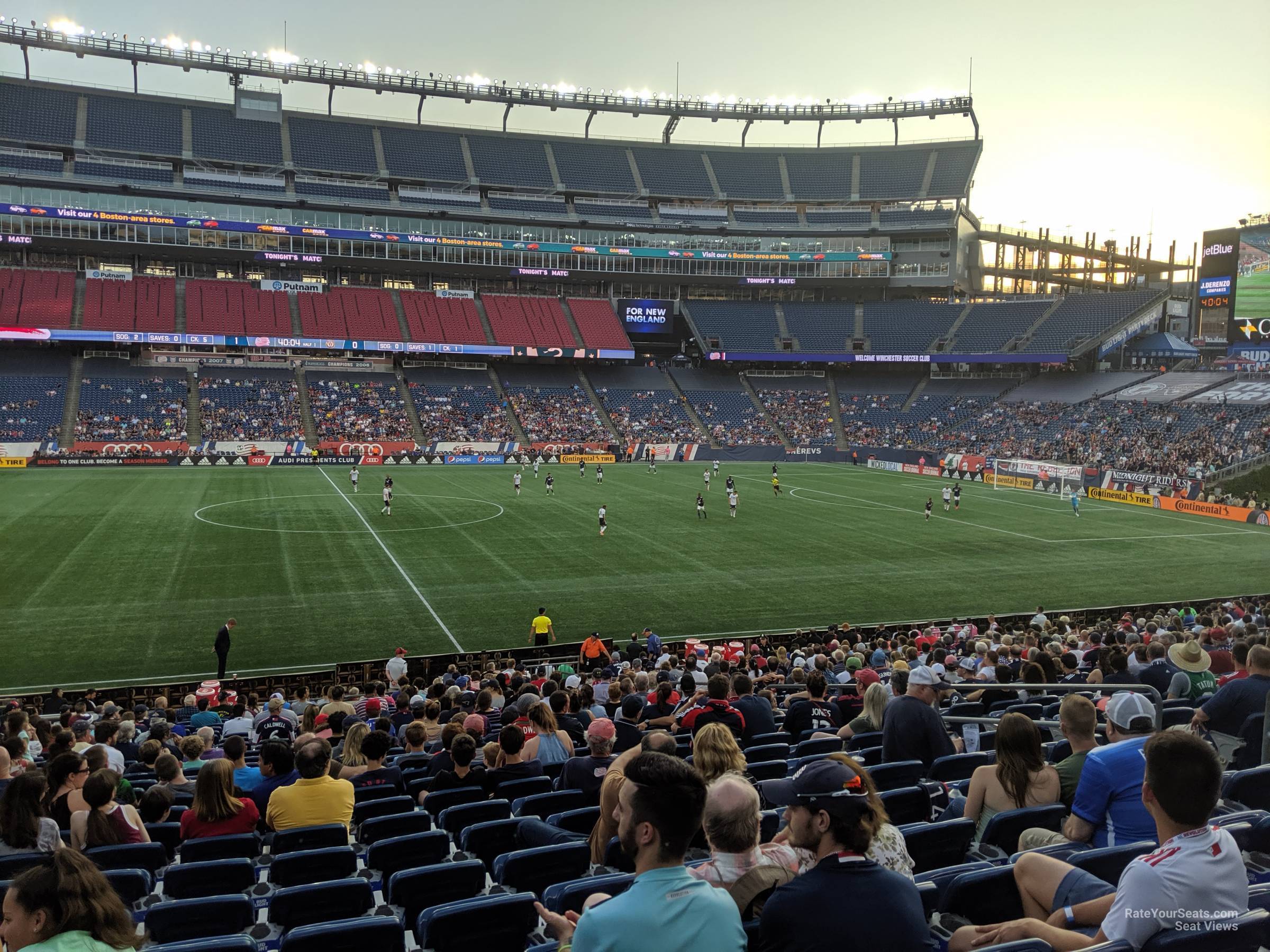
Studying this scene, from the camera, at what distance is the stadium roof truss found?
85.4m

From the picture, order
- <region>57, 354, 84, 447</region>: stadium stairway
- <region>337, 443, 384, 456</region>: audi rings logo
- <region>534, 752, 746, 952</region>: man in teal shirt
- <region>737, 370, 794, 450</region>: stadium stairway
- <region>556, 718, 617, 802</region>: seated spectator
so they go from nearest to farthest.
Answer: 1. <region>534, 752, 746, 952</region>: man in teal shirt
2. <region>556, 718, 617, 802</region>: seated spectator
3. <region>57, 354, 84, 447</region>: stadium stairway
4. <region>337, 443, 384, 456</region>: audi rings logo
5. <region>737, 370, 794, 450</region>: stadium stairway

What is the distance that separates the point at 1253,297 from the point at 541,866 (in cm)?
6505

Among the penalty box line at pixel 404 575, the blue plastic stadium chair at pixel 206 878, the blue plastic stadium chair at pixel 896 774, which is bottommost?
the penalty box line at pixel 404 575

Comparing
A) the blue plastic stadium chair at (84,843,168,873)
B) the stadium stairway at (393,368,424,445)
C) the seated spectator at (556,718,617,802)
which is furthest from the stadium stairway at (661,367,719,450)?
the blue plastic stadium chair at (84,843,168,873)

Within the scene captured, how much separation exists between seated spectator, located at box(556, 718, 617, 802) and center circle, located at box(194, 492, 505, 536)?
3107 cm

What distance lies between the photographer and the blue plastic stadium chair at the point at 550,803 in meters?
7.71

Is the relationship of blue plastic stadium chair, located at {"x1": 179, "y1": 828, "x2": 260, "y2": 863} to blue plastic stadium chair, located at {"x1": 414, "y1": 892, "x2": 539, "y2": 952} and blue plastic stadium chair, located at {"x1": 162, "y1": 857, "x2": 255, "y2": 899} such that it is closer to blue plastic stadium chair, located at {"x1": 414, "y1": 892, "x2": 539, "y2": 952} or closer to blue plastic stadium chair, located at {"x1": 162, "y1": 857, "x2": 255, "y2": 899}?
blue plastic stadium chair, located at {"x1": 162, "y1": 857, "x2": 255, "y2": 899}

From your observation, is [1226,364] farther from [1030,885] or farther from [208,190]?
[208,190]

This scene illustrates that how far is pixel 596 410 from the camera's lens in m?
83.6

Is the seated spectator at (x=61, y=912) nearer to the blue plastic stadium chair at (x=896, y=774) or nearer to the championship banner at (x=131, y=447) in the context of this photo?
the blue plastic stadium chair at (x=896, y=774)

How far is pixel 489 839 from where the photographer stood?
7.04 meters

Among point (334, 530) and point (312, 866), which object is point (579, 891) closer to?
point (312, 866)

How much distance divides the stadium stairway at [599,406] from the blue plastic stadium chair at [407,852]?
228 ft

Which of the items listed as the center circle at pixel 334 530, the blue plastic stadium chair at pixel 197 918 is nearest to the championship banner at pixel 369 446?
the center circle at pixel 334 530
